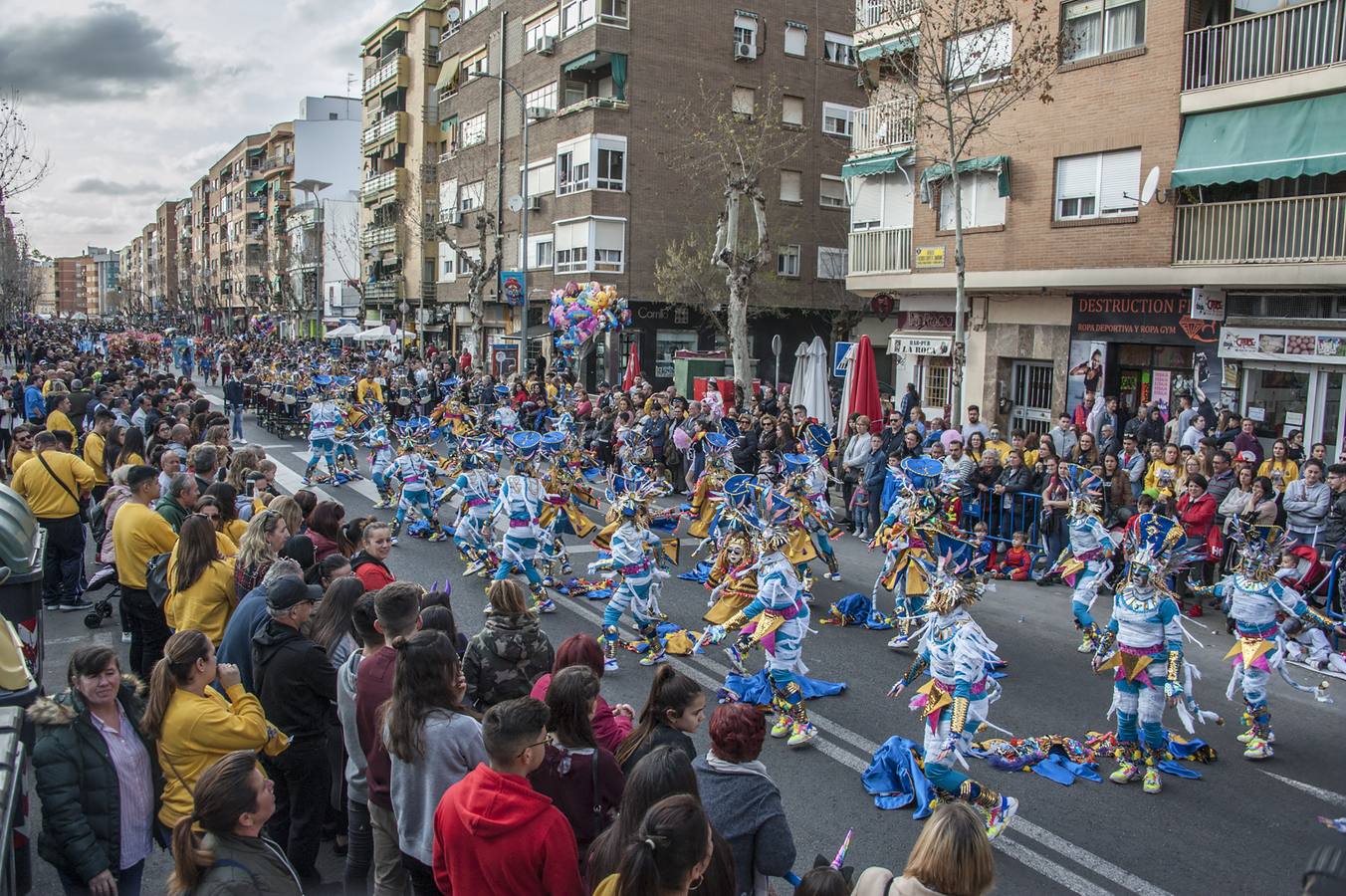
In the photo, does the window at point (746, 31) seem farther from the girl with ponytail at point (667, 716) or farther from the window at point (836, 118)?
the girl with ponytail at point (667, 716)

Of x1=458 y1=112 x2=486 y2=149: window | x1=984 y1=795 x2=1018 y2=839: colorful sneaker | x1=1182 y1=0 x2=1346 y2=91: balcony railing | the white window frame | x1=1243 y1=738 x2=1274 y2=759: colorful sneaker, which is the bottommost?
x1=1243 y1=738 x2=1274 y2=759: colorful sneaker

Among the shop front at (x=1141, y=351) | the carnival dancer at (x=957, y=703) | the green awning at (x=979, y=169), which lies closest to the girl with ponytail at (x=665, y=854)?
the carnival dancer at (x=957, y=703)

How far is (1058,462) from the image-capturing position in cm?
1290

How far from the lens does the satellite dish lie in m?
18.7

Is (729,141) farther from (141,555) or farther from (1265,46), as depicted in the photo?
(141,555)

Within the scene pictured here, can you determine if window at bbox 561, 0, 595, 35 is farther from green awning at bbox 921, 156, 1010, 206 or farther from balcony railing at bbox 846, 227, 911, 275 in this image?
green awning at bbox 921, 156, 1010, 206

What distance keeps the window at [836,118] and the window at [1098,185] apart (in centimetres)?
1787

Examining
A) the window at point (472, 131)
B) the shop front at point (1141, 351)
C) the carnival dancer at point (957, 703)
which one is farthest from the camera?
the window at point (472, 131)

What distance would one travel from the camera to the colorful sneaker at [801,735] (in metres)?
7.61

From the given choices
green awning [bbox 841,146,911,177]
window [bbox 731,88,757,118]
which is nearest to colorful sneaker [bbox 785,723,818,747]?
green awning [bbox 841,146,911,177]

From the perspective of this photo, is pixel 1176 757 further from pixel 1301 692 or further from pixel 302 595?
pixel 302 595

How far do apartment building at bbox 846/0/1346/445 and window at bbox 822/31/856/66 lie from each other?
47.5 feet

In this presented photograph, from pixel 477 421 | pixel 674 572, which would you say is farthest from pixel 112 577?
pixel 477 421

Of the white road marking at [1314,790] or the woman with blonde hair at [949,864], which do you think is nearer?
the woman with blonde hair at [949,864]
